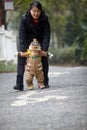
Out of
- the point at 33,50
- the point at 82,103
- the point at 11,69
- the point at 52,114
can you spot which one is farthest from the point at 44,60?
the point at 11,69

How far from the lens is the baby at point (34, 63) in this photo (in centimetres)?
1109

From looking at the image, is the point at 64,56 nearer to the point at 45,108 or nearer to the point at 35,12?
the point at 35,12

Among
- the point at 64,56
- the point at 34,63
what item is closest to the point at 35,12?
the point at 34,63

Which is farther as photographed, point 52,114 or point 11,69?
point 11,69

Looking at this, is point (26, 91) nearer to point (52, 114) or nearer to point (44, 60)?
point (44, 60)

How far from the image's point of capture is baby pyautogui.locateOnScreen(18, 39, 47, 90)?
1109 centimetres

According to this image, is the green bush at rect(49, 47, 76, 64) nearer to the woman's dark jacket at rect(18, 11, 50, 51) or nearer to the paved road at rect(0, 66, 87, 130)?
the woman's dark jacket at rect(18, 11, 50, 51)

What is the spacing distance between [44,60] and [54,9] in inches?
953

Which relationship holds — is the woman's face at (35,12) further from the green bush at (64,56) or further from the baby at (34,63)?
the green bush at (64,56)

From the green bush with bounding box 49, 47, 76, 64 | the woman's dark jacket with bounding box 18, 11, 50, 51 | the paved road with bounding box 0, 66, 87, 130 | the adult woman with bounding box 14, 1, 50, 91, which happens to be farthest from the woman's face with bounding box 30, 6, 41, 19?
the green bush with bounding box 49, 47, 76, 64

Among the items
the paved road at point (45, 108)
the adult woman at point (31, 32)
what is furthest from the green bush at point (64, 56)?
the paved road at point (45, 108)

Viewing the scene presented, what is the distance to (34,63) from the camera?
1116 cm

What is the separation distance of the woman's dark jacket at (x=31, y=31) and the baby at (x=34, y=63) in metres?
0.14

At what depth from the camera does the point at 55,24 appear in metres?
38.2
